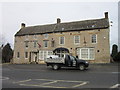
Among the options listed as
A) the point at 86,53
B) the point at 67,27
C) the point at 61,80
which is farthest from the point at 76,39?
the point at 61,80

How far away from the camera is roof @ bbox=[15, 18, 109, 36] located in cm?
3388

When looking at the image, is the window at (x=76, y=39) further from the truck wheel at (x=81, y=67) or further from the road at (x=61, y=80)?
the road at (x=61, y=80)

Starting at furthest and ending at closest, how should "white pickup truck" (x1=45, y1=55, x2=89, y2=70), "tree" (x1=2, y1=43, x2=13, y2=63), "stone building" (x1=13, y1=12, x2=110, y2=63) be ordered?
"tree" (x1=2, y1=43, x2=13, y2=63)
"stone building" (x1=13, y1=12, x2=110, y2=63)
"white pickup truck" (x1=45, y1=55, x2=89, y2=70)

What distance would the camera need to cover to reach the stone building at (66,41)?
107 ft

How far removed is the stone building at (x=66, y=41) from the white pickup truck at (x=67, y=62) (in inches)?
467

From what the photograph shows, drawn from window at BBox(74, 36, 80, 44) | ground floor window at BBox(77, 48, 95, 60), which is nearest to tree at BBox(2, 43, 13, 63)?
window at BBox(74, 36, 80, 44)

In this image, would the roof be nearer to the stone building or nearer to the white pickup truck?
the stone building

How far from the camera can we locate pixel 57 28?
3847 centimetres

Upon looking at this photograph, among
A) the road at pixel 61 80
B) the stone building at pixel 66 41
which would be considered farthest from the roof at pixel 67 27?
the road at pixel 61 80

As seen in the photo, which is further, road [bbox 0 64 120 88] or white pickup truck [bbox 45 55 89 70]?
white pickup truck [bbox 45 55 89 70]

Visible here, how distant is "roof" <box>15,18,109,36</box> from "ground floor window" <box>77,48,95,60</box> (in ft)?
13.2

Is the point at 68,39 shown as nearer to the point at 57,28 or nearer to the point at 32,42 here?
the point at 57,28

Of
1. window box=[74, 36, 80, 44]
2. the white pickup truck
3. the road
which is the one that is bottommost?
the road

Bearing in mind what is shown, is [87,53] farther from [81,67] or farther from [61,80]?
[61,80]
